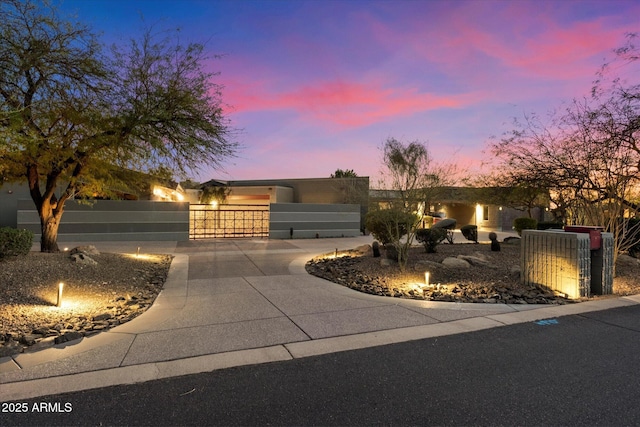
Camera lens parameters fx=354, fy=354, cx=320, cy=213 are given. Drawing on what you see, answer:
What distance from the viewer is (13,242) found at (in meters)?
6.61

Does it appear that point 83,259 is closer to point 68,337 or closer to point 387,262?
point 68,337

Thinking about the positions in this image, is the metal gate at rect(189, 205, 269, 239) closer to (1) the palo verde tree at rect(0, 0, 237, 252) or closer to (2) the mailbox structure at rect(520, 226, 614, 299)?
(1) the palo verde tree at rect(0, 0, 237, 252)

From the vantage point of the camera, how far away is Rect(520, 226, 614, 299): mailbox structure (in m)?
6.31

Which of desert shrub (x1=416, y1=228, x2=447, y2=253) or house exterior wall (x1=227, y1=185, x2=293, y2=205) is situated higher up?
house exterior wall (x1=227, y1=185, x2=293, y2=205)

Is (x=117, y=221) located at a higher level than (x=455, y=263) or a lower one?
higher

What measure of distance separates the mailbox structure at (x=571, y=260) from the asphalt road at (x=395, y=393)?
2.50 metres

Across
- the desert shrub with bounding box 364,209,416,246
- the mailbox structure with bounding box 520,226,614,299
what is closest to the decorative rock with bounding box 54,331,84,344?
the desert shrub with bounding box 364,209,416,246

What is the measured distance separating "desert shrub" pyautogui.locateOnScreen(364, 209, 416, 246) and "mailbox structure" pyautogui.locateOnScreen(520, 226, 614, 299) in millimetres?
2733

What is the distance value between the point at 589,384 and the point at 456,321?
193 cm

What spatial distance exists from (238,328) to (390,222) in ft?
20.9

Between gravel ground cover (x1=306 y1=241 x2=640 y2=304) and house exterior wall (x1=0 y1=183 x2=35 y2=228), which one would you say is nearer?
gravel ground cover (x1=306 y1=241 x2=640 y2=304)

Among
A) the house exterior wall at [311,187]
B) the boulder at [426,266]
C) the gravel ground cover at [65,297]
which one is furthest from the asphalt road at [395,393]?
the house exterior wall at [311,187]

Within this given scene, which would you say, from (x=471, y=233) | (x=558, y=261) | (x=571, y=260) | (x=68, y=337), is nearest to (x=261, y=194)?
(x=471, y=233)

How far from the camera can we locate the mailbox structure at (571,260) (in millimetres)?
6309
